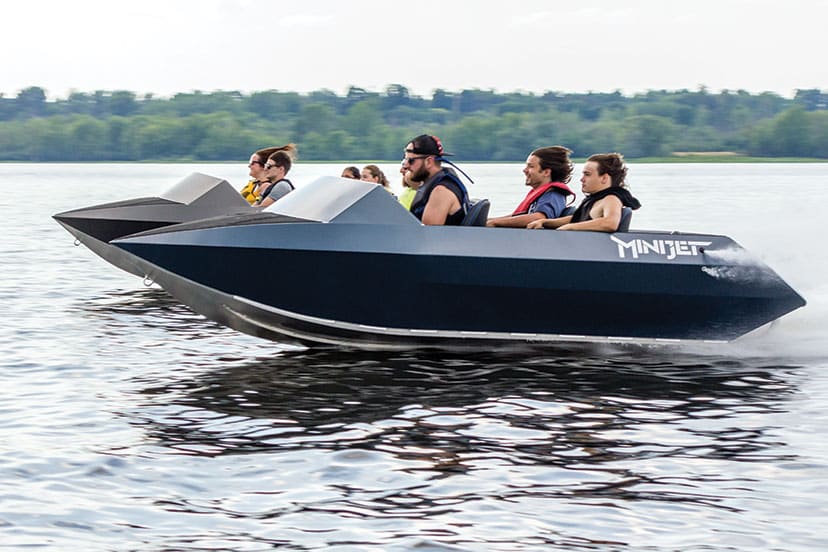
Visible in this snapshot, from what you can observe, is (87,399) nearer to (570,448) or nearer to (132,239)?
(132,239)

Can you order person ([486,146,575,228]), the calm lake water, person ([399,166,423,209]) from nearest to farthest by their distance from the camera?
the calm lake water
person ([486,146,575,228])
person ([399,166,423,209])

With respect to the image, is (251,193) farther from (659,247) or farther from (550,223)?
(659,247)

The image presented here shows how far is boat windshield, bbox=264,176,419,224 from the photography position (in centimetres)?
1011

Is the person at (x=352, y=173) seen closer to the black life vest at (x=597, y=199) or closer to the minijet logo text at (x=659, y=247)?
the black life vest at (x=597, y=199)

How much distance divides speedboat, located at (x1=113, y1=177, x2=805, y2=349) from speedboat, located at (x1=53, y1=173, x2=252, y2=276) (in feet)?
15.9

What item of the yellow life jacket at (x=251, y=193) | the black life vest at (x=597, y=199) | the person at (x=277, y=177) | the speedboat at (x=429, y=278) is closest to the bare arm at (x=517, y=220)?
the black life vest at (x=597, y=199)

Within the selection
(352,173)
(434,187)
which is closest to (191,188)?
(352,173)

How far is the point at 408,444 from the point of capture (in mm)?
7875

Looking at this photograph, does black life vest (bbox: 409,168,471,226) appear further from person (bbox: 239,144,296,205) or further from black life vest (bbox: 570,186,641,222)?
person (bbox: 239,144,296,205)

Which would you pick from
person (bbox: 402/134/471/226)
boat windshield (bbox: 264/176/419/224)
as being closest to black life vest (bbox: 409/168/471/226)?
person (bbox: 402/134/471/226)

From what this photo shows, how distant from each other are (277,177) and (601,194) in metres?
5.62

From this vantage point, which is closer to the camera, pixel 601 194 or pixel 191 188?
pixel 601 194

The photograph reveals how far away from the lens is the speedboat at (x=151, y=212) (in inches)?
603

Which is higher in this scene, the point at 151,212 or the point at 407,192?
the point at 407,192
